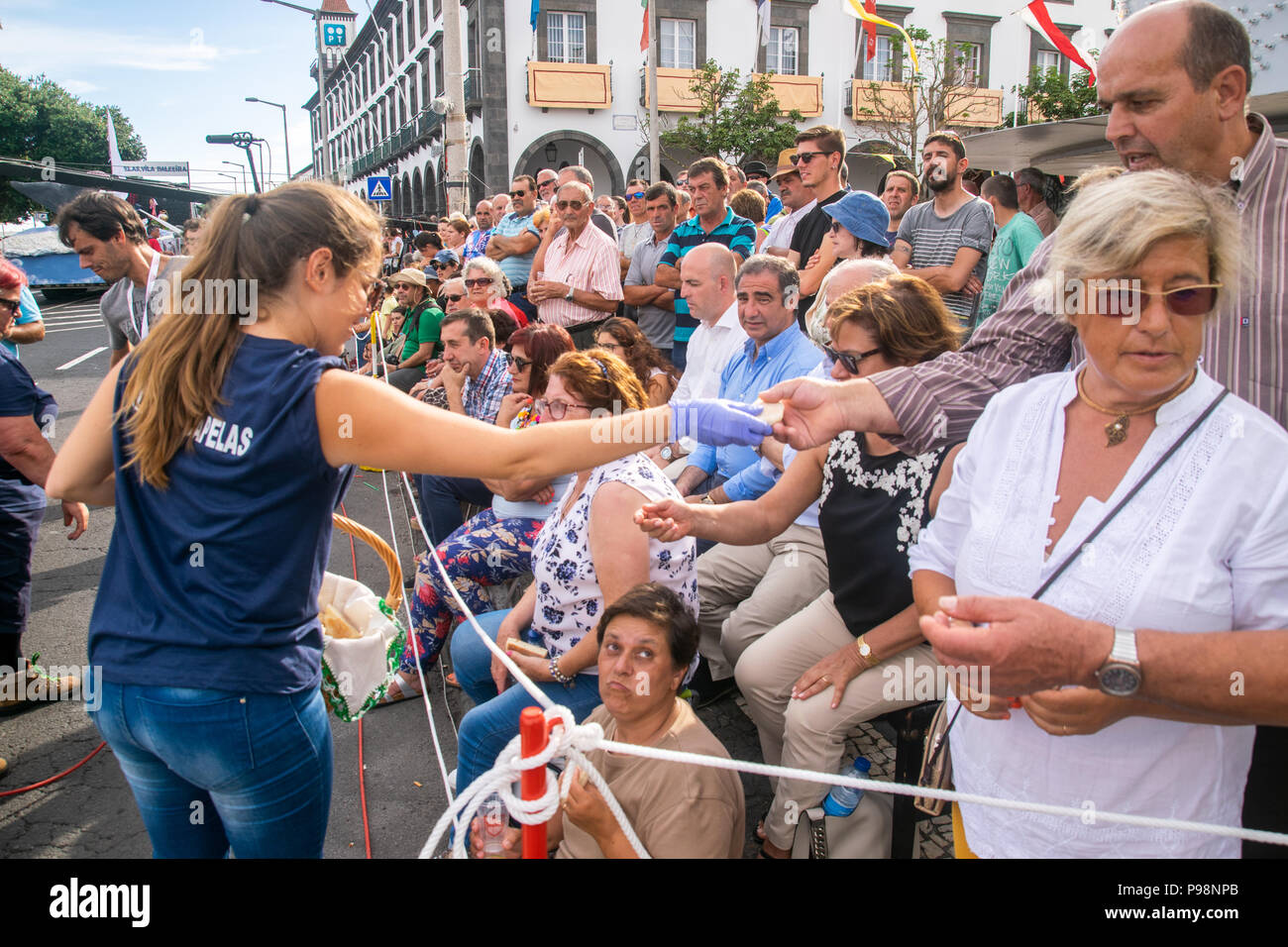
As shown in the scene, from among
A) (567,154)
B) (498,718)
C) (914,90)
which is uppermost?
(914,90)

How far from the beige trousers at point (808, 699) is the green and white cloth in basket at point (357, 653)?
4.18 feet

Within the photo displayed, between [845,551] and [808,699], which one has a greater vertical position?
[845,551]

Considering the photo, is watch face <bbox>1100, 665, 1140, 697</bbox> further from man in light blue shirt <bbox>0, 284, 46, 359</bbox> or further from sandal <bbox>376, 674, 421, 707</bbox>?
man in light blue shirt <bbox>0, 284, 46, 359</bbox>

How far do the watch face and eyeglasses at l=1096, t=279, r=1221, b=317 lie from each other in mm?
610

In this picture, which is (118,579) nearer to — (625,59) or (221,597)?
(221,597)

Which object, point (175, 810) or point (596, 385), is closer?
point (175, 810)

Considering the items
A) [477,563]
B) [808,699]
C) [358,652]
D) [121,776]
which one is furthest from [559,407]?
[121,776]

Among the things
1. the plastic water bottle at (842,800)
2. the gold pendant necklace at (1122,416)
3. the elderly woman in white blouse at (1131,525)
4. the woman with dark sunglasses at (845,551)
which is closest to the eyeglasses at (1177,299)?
the elderly woman in white blouse at (1131,525)

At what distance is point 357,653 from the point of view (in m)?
A: 2.35

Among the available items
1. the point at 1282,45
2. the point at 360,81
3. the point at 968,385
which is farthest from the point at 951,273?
the point at 360,81

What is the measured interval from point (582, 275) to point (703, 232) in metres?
1.11

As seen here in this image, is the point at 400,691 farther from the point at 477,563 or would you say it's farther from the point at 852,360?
the point at 852,360

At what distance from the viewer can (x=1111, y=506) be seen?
144cm
